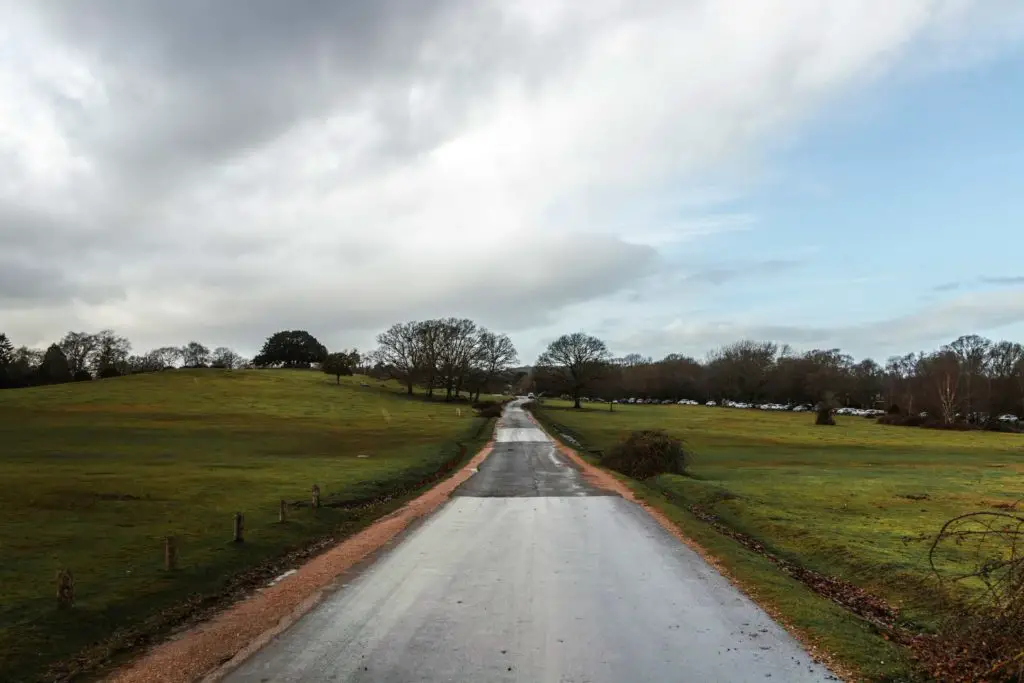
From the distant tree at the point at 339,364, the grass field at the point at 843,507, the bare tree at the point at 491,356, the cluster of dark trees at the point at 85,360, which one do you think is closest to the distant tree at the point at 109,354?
the cluster of dark trees at the point at 85,360

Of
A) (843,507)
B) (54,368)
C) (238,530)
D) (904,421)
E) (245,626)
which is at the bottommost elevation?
(904,421)

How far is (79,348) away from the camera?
480ft

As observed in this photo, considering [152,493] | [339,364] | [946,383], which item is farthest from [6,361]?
[946,383]

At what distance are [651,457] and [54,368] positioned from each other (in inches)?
5251

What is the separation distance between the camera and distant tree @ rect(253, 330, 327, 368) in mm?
182250

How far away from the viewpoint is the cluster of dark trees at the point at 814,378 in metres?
108

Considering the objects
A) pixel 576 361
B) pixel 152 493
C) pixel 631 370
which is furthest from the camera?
pixel 631 370

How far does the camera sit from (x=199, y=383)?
365 feet

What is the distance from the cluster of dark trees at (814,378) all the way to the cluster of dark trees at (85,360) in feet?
298

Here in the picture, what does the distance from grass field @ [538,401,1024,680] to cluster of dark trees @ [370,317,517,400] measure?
57.3 meters

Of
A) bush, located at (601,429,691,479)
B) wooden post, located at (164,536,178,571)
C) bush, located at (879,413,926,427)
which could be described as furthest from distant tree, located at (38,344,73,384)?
bush, located at (879,413,926,427)

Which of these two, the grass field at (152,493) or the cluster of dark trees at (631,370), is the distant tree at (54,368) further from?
the grass field at (152,493)

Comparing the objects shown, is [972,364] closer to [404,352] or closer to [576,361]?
[576,361]

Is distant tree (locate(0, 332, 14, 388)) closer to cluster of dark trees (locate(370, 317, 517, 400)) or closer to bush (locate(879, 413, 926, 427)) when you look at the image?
cluster of dark trees (locate(370, 317, 517, 400))
